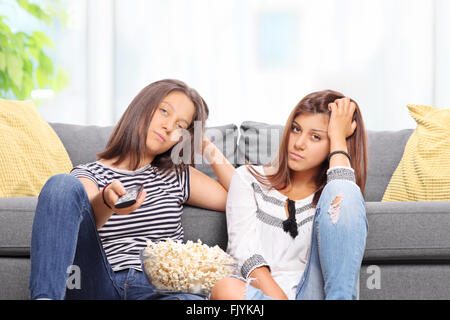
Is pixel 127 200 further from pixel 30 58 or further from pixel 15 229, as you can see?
pixel 30 58

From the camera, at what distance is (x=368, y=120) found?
8.62 ft

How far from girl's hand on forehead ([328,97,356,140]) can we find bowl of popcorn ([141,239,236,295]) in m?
0.49

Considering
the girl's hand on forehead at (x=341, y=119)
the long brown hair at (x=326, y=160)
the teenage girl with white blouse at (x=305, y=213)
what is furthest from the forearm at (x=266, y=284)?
the girl's hand on forehead at (x=341, y=119)

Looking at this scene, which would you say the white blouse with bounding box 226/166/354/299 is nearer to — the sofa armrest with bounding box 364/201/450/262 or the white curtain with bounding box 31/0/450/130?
the sofa armrest with bounding box 364/201/450/262

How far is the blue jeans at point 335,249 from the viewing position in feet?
3.14

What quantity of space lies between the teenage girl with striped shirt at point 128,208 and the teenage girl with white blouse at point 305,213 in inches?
7.1

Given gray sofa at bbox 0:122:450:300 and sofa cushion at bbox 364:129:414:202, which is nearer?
gray sofa at bbox 0:122:450:300

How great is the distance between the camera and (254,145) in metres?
1.87

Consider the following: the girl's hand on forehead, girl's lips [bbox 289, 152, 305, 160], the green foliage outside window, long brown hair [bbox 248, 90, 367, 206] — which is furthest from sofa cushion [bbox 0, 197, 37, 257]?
the green foliage outside window

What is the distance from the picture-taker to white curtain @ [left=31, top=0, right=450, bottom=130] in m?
2.61

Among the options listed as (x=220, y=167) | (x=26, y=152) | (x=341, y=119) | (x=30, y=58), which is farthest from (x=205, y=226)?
(x=30, y=58)

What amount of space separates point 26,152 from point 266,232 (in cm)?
91

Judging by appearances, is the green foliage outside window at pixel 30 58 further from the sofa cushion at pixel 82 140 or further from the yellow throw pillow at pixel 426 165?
the yellow throw pillow at pixel 426 165

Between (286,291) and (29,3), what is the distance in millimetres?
2237
